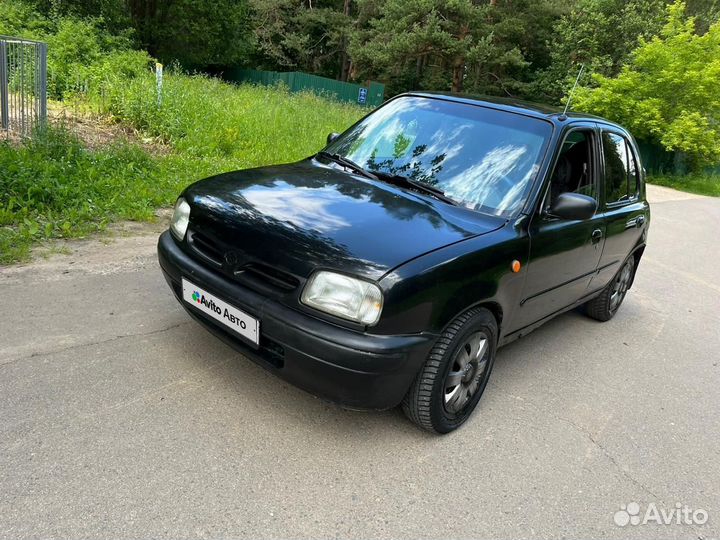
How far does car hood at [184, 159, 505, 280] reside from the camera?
2.64m

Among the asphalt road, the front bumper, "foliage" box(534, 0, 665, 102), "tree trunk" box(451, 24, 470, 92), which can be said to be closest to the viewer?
the asphalt road

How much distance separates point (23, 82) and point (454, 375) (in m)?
7.42

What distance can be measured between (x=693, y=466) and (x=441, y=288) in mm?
1866

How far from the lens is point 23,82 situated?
752 cm

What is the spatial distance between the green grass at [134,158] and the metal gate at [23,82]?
866 mm

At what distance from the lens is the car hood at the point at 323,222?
2.64m

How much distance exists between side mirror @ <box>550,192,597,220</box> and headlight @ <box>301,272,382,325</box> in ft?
4.82

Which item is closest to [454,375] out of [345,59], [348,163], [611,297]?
[348,163]

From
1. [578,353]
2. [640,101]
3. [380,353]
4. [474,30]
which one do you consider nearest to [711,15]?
[474,30]

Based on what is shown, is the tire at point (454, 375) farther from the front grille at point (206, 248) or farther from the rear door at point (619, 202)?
the rear door at point (619, 202)

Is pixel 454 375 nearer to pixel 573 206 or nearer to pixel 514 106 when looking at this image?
pixel 573 206

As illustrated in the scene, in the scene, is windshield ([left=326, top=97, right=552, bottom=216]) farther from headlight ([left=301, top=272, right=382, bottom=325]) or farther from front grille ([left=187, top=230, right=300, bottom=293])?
front grille ([left=187, top=230, right=300, bottom=293])

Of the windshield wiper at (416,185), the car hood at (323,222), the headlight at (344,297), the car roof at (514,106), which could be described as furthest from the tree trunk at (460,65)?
the headlight at (344,297)

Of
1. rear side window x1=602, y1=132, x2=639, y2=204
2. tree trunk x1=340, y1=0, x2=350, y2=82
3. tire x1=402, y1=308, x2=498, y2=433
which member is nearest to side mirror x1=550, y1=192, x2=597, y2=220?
A: tire x1=402, y1=308, x2=498, y2=433
